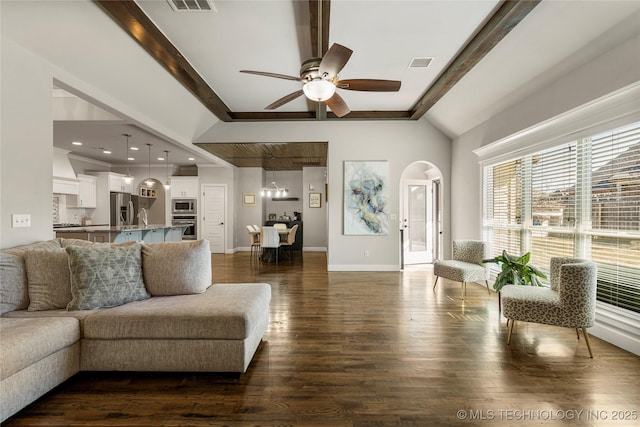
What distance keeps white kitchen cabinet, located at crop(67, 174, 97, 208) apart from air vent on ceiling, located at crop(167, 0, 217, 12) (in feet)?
20.5

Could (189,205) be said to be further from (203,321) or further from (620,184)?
(620,184)

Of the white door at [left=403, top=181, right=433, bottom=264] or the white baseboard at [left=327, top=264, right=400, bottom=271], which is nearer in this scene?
the white baseboard at [left=327, top=264, right=400, bottom=271]

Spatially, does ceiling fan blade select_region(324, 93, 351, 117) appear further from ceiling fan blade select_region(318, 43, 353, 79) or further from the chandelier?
the chandelier

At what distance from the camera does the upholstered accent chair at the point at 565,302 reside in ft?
7.58

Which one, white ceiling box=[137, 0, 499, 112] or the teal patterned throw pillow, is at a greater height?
white ceiling box=[137, 0, 499, 112]

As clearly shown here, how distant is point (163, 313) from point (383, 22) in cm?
331

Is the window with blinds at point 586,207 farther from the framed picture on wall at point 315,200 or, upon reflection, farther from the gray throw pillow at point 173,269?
the framed picture on wall at point 315,200

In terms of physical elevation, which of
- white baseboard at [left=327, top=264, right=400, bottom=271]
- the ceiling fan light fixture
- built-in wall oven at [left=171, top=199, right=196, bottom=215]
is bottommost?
white baseboard at [left=327, top=264, right=400, bottom=271]

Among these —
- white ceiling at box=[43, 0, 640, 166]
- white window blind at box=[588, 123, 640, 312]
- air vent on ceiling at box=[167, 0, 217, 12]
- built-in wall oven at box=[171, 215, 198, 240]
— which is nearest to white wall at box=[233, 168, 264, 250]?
built-in wall oven at box=[171, 215, 198, 240]

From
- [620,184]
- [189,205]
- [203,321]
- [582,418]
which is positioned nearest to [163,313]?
[203,321]

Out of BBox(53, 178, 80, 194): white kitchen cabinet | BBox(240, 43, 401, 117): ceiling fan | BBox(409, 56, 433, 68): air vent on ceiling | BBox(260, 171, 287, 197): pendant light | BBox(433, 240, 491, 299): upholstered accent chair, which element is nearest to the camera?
BBox(240, 43, 401, 117): ceiling fan

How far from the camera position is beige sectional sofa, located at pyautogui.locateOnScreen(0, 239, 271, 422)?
1.75 metres

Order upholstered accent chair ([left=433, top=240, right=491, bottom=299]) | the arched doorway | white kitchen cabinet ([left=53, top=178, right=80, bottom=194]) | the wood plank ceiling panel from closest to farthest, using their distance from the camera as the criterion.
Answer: upholstered accent chair ([left=433, top=240, right=491, bottom=299]), the wood plank ceiling panel, white kitchen cabinet ([left=53, top=178, right=80, bottom=194]), the arched doorway

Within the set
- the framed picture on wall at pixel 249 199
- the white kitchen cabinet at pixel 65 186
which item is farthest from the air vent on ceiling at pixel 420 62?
the white kitchen cabinet at pixel 65 186
